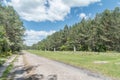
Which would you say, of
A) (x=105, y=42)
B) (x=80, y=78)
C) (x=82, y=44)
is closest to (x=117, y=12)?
(x=105, y=42)

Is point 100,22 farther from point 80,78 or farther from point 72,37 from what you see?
point 80,78

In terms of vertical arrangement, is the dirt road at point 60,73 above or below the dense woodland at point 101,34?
below

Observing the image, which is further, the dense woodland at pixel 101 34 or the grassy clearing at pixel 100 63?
the dense woodland at pixel 101 34

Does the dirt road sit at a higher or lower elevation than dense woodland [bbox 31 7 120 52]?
lower

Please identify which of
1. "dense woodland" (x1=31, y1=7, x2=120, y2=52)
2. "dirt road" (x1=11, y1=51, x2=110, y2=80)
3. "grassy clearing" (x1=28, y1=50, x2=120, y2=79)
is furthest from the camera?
"dense woodland" (x1=31, y1=7, x2=120, y2=52)

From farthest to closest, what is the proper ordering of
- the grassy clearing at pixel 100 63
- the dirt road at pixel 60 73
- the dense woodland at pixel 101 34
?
the dense woodland at pixel 101 34 → the grassy clearing at pixel 100 63 → the dirt road at pixel 60 73

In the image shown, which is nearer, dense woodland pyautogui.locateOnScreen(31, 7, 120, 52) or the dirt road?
the dirt road

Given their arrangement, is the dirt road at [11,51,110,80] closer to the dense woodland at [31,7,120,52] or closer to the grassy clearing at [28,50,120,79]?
the grassy clearing at [28,50,120,79]

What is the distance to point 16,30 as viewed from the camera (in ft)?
211

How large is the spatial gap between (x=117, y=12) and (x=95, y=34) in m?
10.6

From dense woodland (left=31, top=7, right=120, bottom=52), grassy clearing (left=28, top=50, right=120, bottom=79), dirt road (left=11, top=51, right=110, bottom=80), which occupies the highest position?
dense woodland (left=31, top=7, right=120, bottom=52)

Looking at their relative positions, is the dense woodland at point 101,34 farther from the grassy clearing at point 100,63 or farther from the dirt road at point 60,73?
the dirt road at point 60,73

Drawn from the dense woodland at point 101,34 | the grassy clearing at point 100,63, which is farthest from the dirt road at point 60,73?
the dense woodland at point 101,34

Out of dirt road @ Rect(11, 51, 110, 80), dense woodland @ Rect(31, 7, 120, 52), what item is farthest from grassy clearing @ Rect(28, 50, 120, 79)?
dense woodland @ Rect(31, 7, 120, 52)
